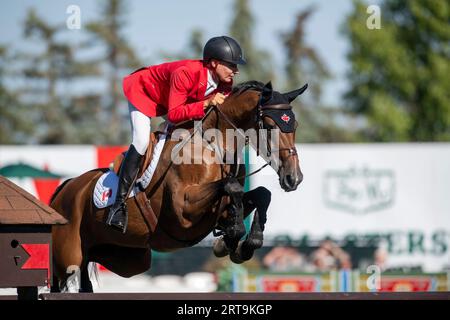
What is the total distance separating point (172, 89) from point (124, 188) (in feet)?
2.66

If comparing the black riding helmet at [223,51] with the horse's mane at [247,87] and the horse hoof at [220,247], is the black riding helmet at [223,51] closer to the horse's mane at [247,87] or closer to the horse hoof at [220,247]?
A: the horse's mane at [247,87]

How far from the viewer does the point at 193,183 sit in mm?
5922

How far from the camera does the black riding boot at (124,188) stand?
604cm

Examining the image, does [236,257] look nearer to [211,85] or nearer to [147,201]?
[147,201]

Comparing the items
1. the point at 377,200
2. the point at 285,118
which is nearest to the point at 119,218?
the point at 285,118

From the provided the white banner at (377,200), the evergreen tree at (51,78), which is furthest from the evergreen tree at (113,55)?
the white banner at (377,200)

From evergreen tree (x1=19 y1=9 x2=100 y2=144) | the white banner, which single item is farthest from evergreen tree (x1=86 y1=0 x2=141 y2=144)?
the white banner

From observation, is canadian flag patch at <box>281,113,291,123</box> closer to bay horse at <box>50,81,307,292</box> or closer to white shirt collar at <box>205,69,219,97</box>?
bay horse at <box>50,81,307,292</box>

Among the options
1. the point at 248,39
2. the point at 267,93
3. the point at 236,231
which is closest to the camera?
the point at 236,231

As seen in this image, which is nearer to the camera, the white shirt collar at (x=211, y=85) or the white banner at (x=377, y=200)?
the white shirt collar at (x=211, y=85)

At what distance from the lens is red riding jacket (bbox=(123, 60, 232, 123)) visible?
575cm

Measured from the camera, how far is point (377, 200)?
14570 millimetres

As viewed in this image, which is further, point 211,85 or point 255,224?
point 211,85
